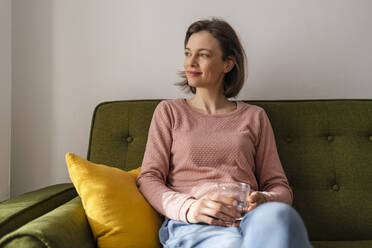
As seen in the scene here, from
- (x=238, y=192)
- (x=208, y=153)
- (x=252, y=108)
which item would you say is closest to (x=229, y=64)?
(x=252, y=108)

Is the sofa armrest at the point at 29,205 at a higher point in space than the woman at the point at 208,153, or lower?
lower

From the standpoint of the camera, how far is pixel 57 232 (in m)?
0.83

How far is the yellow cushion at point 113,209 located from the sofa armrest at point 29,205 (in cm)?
14

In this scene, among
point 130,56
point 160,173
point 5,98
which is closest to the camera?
point 160,173

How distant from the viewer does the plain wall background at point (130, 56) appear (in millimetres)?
1727

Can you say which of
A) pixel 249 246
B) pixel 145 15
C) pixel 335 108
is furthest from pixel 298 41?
pixel 249 246

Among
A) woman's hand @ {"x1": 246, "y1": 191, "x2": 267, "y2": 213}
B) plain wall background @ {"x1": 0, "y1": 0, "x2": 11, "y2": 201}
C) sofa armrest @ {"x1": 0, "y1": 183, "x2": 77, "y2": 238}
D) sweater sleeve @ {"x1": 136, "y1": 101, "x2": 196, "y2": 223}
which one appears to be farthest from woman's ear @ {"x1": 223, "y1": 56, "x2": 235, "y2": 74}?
plain wall background @ {"x1": 0, "y1": 0, "x2": 11, "y2": 201}

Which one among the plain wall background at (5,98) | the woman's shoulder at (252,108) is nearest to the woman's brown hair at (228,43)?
the woman's shoulder at (252,108)

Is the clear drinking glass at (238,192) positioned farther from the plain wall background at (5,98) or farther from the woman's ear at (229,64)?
the plain wall background at (5,98)

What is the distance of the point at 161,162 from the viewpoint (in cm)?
124

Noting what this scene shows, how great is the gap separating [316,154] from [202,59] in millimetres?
556

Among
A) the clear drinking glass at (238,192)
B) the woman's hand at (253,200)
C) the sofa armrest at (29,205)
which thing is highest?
the clear drinking glass at (238,192)

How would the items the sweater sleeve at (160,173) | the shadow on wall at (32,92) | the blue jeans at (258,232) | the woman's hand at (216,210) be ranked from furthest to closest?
1. the shadow on wall at (32,92)
2. the sweater sleeve at (160,173)
3. the woman's hand at (216,210)
4. the blue jeans at (258,232)

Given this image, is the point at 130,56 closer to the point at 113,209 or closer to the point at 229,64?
the point at 229,64
